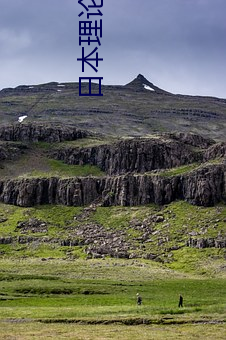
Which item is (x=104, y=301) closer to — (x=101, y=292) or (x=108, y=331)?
(x=101, y=292)

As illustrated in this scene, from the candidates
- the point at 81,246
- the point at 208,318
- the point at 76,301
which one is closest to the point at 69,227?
the point at 81,246

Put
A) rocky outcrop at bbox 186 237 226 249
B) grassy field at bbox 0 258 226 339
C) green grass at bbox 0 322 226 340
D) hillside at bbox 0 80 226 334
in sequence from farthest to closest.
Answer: rocky outcrop at bbox 186 237 226 249 < hillside at bbox 0 80 226 334 < grassy field at bbox 0 258 226 339 < green grass at bbox 0 322 226 340

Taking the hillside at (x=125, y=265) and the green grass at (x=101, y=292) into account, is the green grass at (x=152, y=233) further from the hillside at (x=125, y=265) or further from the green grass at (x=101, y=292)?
the green grass at (x=101, y=292)

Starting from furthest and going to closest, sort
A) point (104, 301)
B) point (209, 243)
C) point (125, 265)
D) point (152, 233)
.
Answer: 1. point (152, 233)
2. point (209, 243)
3. point (125, 265)
4. point (104, 301)

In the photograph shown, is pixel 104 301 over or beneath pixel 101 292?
over

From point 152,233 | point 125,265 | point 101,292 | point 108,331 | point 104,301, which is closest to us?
point 108,331

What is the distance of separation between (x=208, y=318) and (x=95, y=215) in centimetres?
14041

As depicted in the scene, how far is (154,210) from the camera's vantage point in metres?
189

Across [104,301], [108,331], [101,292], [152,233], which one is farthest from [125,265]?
[108,331]

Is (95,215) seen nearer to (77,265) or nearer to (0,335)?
(77,265)

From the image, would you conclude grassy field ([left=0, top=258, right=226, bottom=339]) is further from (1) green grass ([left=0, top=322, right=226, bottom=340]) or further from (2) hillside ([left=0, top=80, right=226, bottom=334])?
(2) hillside ([left=0, top=80, right=226, bottom=334])

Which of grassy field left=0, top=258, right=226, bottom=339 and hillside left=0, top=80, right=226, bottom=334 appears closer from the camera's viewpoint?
grassy field left=0, top=258, right=226, bottom=339

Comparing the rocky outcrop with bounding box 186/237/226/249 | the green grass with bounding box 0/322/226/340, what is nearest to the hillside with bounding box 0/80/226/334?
the green grass with bounding box 0/322/226/340

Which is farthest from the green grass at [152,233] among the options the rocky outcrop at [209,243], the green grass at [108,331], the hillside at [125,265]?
the green grass at [108,331]
